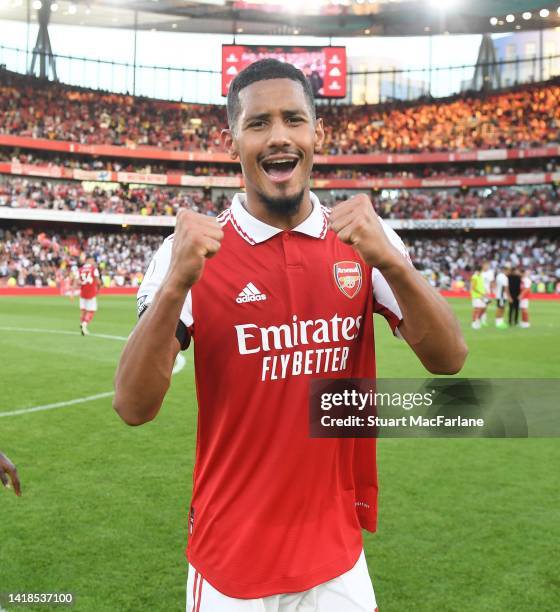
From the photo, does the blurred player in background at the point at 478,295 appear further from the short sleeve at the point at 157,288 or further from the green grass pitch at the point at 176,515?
A: the short sleeve at the point at 157,288

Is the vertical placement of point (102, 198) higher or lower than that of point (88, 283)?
higher

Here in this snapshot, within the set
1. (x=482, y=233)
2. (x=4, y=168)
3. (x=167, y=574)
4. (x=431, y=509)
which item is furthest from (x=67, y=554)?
(x=482, y=233)

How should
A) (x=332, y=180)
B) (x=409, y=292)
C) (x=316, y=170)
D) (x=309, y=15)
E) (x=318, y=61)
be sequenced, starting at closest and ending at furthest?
(x=409, y=292) → (x=318, y=61) → (x=309, y=15) → (x=332, y=180) → (x=316, y=170)

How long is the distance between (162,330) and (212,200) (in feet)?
184

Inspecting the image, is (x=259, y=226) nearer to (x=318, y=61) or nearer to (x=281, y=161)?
(x=281, y=161)

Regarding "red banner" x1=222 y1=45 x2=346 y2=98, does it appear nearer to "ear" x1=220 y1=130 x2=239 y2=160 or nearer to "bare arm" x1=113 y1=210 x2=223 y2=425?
"ear" x1=220 y1=130 x2=239 y2=160

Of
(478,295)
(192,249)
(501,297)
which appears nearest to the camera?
(192,249)

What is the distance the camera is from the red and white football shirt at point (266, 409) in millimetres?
2127

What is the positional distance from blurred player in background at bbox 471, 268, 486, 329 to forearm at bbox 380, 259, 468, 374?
60.8 feet

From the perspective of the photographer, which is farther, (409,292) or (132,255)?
(132,255)

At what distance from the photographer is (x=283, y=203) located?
2.22m

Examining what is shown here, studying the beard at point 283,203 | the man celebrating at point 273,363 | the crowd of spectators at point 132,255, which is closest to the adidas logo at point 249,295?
the man celebrating at point 273,363

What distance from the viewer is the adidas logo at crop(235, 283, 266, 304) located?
216 cm

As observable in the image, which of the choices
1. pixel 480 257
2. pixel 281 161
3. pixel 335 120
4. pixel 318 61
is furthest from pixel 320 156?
pixel 281 161
